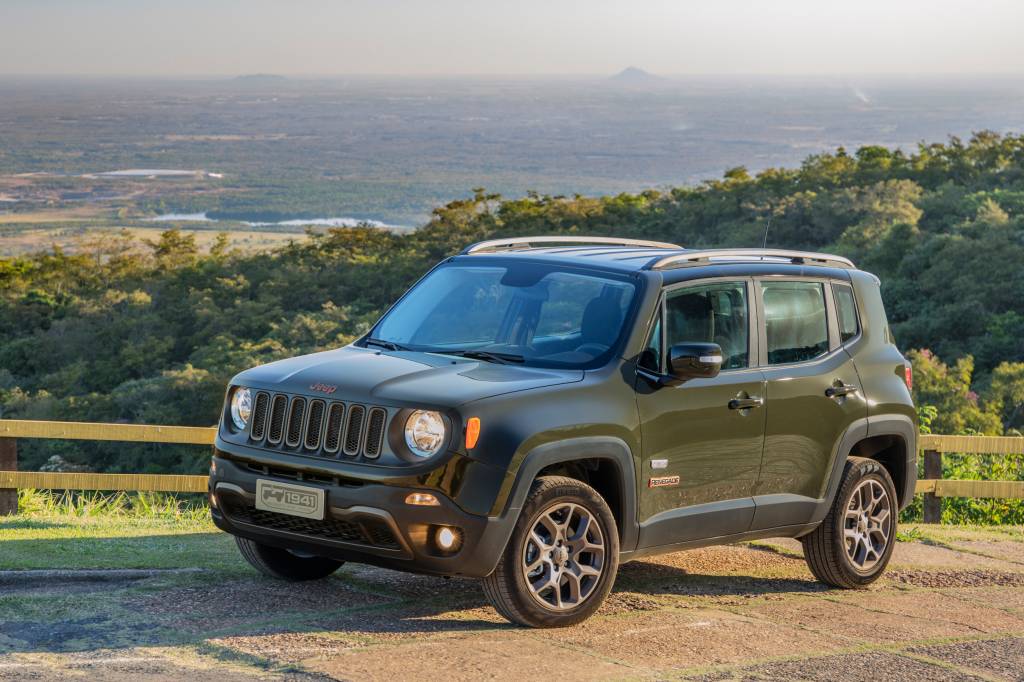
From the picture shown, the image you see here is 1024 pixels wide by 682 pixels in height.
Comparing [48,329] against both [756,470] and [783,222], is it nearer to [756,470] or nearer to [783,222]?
[783,222]

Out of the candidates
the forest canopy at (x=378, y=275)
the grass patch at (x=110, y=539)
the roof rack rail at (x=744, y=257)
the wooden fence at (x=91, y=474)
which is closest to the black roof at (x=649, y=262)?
the roof rack rail at (x=744, y=257)

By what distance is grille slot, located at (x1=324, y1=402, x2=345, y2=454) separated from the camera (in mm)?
6879

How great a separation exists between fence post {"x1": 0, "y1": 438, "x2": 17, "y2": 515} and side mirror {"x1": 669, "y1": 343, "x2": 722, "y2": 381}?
5.46m

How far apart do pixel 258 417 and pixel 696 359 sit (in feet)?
7.12

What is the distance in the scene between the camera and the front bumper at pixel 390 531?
21.7 feet

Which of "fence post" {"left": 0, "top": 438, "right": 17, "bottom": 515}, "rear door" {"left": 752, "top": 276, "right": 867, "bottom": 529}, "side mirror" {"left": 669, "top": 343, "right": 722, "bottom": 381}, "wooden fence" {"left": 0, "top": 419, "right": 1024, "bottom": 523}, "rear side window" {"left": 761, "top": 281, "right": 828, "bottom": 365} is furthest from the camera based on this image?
"fence post" {"left": 0, "top": 438, "right": 17, "bottom": 515}

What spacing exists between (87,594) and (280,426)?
4.62 ft

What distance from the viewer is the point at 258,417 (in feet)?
23.6

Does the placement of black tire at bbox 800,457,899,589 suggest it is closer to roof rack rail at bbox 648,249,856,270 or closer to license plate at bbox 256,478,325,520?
roof rack rail at bbox 648,249,856,270

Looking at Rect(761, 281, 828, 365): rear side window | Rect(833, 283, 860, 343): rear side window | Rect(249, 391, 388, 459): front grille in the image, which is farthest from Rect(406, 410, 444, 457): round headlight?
Rect(833, 283, 860, 343): rear side window

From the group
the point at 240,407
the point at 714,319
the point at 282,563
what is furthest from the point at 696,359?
the point at 282,563

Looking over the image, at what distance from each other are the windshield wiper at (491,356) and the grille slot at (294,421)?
0.94m

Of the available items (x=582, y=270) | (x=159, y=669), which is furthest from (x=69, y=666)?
(x=582, y=270)

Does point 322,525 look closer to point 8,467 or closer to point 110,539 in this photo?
point 110,539
